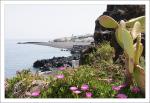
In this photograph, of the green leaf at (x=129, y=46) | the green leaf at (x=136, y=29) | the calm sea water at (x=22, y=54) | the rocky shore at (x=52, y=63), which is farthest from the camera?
the rocky shore at (x=52, y=63)

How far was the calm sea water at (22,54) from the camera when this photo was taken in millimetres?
6000

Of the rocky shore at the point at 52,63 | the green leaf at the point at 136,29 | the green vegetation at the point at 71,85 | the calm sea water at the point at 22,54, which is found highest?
the green leaf at the point at 136,29

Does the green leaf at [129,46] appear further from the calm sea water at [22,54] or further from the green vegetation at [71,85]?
the calm sea water at [22,54]

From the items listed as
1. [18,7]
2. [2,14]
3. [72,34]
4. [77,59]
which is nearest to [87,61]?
[77,59]

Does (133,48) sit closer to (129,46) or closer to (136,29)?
(129,46)

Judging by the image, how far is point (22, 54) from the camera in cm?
629

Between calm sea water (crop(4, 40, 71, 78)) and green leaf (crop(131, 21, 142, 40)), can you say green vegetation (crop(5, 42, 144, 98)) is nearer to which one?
calm sea water (crop(4, 40, 71, 78))

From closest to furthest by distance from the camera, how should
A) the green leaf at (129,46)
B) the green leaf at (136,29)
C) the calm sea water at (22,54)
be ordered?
the green leaf at (129,46)
the green leaf at (136,29)
the calm sea water at (22,54)

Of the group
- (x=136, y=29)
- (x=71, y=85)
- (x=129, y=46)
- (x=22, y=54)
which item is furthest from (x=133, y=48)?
(x=22, y=54)

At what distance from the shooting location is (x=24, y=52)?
6363mm

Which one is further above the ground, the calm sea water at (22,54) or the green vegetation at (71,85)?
the calm sea water at (22,54)

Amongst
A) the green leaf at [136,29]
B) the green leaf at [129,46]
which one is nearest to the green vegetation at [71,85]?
the green leaf at [129,46]

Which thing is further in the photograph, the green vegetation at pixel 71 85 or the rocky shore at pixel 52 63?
the rocky shore at pixel 52 63

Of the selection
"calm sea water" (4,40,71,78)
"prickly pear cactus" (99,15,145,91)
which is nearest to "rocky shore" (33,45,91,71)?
"calm sea water" (4,40,71,78)
